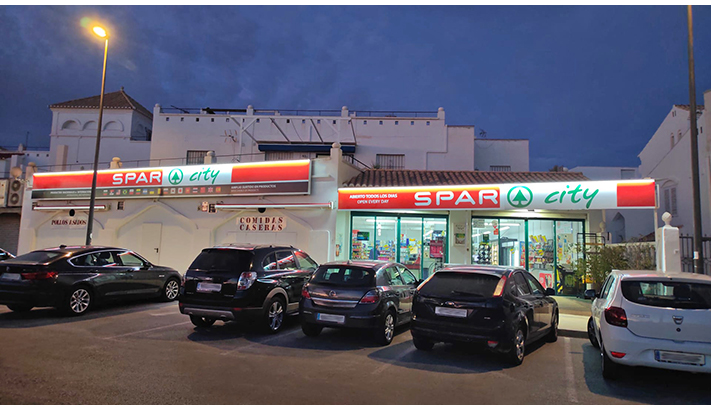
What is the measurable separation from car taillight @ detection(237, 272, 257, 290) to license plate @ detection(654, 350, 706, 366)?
257 inches

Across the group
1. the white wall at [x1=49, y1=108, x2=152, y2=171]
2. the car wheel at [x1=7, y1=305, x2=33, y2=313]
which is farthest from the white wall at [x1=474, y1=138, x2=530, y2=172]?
the car wheel at [x1=7, y1=305, x2=33, y2=313]

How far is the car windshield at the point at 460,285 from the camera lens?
736cm

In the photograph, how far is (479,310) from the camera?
280 inches

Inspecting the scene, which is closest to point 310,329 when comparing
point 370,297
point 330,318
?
point 330,318

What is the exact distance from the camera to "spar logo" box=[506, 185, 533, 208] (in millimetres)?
14711

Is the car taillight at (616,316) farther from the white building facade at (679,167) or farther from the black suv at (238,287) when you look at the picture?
the white building facade at (679,167)

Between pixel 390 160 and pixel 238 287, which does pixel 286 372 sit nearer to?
pixel 238 287

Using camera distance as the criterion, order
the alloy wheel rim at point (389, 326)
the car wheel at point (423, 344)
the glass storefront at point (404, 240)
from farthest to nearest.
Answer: the glass storefront at point (404, 240), the alloy wheel rim at point (389, 326), the car wheel at point (423, 344)

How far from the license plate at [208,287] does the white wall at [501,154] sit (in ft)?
76.1

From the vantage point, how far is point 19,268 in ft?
33.0

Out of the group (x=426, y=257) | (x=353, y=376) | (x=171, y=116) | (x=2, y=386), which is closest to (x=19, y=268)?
(x=2, y=386)

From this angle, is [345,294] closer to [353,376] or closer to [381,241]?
[353,376]

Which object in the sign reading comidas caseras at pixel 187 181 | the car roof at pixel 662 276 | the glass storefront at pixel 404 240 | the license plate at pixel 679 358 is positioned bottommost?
the license plate at pixel 679 358

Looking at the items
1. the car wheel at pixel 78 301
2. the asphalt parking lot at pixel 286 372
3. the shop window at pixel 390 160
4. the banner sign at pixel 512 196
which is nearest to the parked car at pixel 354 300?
the asphalt parking lot at pixel 286 372
